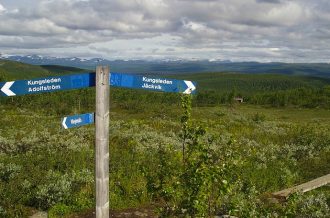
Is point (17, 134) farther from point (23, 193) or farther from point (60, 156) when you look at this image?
point (23, 193)

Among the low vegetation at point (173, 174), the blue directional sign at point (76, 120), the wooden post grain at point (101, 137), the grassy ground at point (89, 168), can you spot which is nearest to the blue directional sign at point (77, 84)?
the wooden post grain at point (101, 137)

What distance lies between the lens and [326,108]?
134 m

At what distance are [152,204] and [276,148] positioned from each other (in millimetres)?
14174

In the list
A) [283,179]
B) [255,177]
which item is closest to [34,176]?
[255,177]

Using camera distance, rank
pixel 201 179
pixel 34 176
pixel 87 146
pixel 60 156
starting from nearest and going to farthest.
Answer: pixel 201 179 → pixel 34 176 → pixel 60 156 → pixel 87 146

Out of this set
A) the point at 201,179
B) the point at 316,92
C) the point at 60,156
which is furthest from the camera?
the point at 316,92

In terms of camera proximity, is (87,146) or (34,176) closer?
(34,176)

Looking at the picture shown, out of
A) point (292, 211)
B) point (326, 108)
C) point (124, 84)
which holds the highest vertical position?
point (124, 84)

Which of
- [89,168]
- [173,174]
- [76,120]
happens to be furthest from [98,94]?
[89,168]

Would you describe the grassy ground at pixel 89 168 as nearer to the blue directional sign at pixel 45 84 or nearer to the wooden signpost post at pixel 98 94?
the wooden signpost post at pixel 98 94

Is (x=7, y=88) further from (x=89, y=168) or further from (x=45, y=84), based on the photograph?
(x=89, y=168)

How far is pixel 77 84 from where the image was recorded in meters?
7.57

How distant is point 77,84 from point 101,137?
1.09 metres

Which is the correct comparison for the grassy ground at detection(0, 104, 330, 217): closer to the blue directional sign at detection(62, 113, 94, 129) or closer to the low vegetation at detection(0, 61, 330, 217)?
the low vegetation at detection(0, 61, 330, 217)
